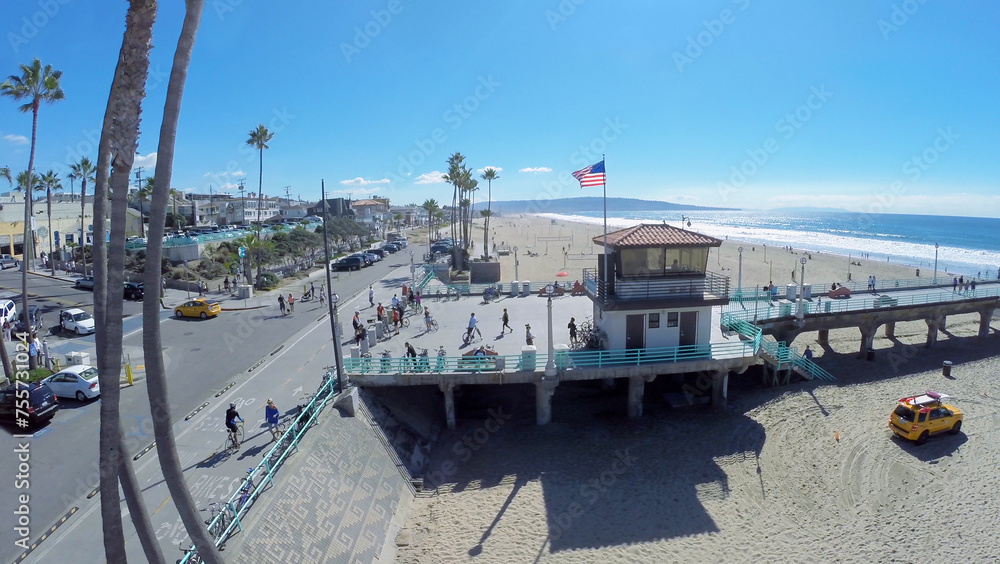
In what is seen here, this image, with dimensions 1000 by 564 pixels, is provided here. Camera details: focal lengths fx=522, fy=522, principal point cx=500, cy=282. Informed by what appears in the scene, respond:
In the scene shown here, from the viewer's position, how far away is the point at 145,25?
21.7 ft

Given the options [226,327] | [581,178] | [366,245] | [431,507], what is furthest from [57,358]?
[366,245]

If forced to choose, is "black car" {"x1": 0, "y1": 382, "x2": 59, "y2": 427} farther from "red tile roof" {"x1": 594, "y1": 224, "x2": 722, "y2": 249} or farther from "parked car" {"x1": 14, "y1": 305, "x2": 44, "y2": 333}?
"red tile roof" {"x1": 594, "y1": 224, "x2": 722, "y2": 249}

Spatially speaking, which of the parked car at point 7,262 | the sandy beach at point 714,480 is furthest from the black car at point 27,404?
the parked car at point 7,262

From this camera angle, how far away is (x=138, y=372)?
70.1 feet

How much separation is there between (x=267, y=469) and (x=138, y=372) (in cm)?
1338

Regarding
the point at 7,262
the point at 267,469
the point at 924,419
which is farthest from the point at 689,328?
the point at 7,262

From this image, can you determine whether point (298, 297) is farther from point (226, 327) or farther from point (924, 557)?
point (924, 557)

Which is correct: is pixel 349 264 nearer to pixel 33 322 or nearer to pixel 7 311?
pixel 33 322

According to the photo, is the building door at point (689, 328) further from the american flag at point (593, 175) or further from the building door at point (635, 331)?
the american flag at point (593, 175)

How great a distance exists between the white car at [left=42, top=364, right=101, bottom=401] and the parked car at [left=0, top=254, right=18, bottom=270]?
4522 centimetres

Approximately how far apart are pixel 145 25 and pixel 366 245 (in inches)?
2969

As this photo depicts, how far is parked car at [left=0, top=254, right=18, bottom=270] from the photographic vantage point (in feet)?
165

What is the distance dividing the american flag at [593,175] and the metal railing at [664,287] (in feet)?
12.1

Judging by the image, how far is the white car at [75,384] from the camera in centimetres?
1797
